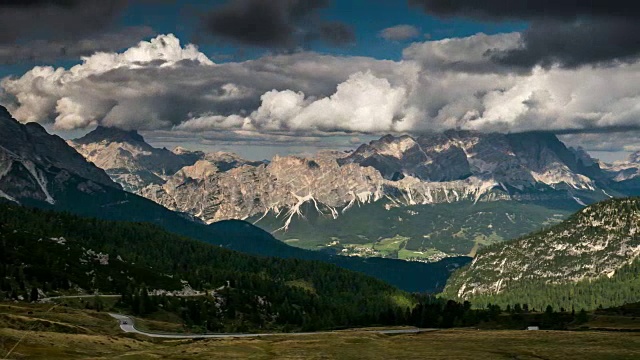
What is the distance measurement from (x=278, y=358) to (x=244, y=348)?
60.6 ft

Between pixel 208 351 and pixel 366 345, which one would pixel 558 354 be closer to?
pixel 366 345

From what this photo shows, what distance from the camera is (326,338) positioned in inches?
6417

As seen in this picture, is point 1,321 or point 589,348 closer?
point 589,348

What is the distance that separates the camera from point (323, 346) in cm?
14350

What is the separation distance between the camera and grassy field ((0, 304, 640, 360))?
119750 mm

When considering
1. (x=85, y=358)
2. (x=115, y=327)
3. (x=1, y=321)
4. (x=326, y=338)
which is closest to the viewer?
(x=85, y=358)

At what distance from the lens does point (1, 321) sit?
140 m

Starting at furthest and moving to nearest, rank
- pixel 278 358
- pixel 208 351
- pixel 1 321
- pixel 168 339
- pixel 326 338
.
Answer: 1. pixel 168 339
2. pixel 326 338
3. pixel 1 321
4. pixel 208 351
5. pixel 278 358

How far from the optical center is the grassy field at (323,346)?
119750 millimetres

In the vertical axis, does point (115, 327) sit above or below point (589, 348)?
below

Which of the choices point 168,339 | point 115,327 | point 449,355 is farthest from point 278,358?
point 115,327

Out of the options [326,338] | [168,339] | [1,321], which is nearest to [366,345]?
[326,338]

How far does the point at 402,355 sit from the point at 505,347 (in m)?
26.0

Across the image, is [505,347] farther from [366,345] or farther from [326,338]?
[326,338]
